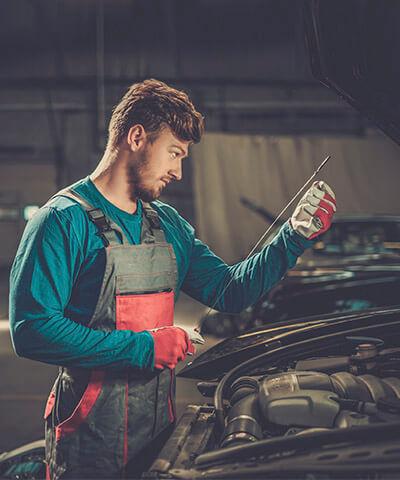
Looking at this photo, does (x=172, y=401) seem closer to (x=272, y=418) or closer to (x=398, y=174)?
(x=272, y=418)

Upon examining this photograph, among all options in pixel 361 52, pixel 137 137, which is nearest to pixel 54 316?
pixel 137 137

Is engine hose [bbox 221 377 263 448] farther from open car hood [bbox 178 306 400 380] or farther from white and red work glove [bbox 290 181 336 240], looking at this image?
white and red work glove [bbox 290 181 336 240]

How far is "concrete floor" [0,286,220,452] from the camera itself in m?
4.30

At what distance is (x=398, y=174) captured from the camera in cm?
1260

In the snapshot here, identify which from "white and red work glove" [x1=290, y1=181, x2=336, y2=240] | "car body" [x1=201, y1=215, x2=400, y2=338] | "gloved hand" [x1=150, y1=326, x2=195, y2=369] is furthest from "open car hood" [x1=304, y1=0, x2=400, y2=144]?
"car body" [x1=201, y1=215, x2=400, y2=338]

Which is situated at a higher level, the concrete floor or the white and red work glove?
the white and red work glove

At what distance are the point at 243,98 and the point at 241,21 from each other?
1.94 metres

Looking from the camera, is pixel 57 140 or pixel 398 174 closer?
pixel 398 174

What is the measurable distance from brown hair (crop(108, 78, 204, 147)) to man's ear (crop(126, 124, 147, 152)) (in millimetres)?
16

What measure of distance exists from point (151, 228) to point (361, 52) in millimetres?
839

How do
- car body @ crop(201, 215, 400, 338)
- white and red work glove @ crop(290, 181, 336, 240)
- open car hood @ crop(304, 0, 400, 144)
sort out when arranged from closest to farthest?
1. open car hood @ crop(304, 0, 400, 144)
2. white and red work glove @ crop(290, 181, 336, 240)
3. car body @ crop(201, 215, 400, 338)

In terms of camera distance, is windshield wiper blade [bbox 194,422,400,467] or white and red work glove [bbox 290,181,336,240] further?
white and red work glove [bbox 290,181,336,240]

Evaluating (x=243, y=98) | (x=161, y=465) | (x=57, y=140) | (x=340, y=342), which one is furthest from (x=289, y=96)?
(x=161, y=465)

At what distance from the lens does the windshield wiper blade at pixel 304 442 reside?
1561 millimetres
